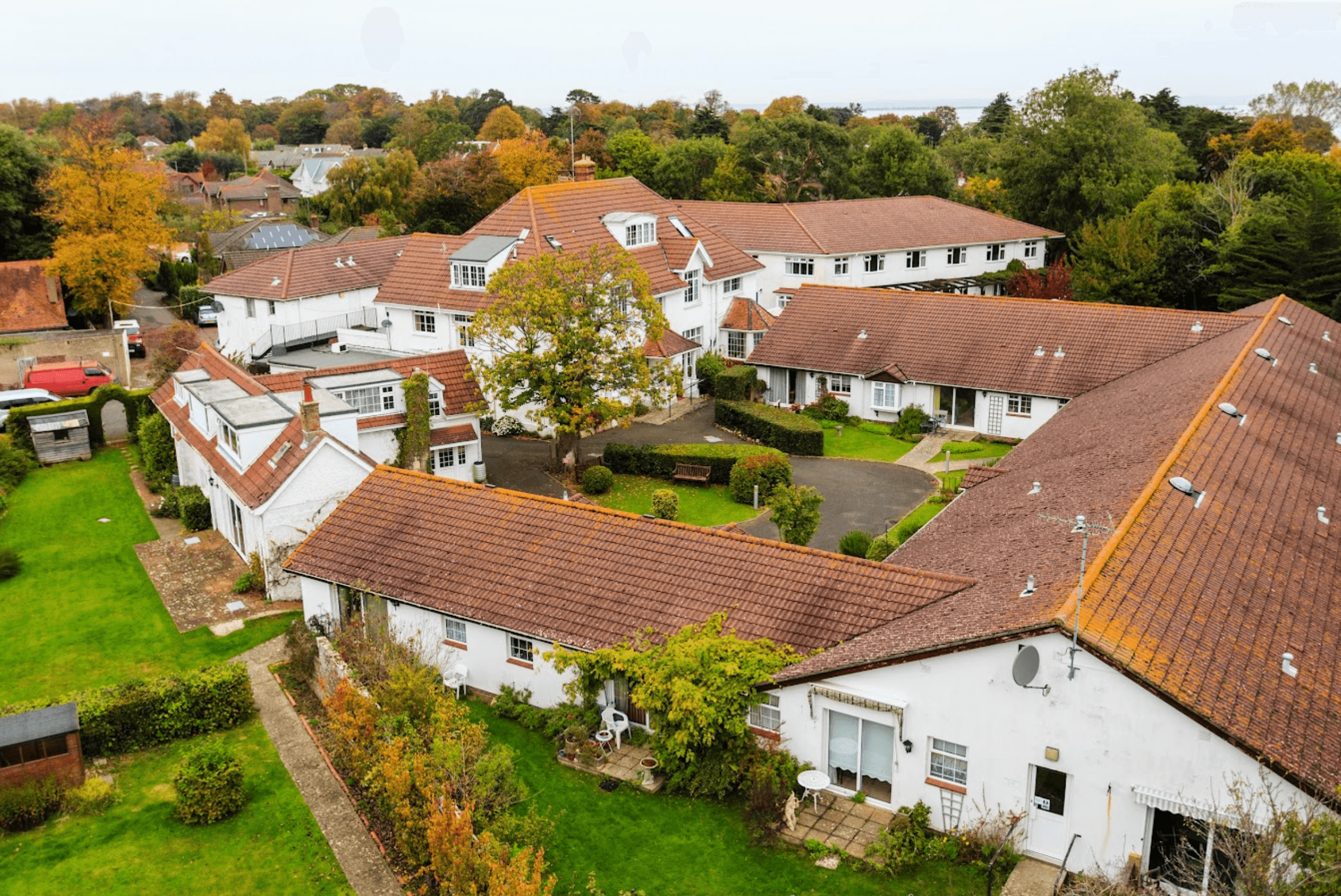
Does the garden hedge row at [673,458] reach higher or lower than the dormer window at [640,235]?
lower

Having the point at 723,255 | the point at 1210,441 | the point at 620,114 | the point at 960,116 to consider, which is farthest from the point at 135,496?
the point at 960,116

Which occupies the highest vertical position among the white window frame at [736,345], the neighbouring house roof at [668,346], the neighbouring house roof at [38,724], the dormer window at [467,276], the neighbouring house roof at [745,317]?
the dormer window at [467,276]

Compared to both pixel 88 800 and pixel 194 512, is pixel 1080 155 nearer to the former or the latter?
pixel 194 512

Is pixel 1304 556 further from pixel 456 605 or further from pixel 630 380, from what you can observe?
pixel 630 380

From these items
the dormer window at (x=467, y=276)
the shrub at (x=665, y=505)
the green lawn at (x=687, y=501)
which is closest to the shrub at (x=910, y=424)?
→ the green lawn at (x=687, y=501)

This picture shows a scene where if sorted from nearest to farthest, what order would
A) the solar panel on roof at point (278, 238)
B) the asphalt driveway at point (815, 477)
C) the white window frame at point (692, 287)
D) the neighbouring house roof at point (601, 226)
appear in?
the asphalt driveway at point (815, 477) < the neighbouring house roof at point (601, 226) < the white window frame at point (692, 287) < the solar panel on roof at point (278, 238)

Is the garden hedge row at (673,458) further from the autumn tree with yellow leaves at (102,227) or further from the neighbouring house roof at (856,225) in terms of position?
the autumn tree with yellow leaves at (102,227)
